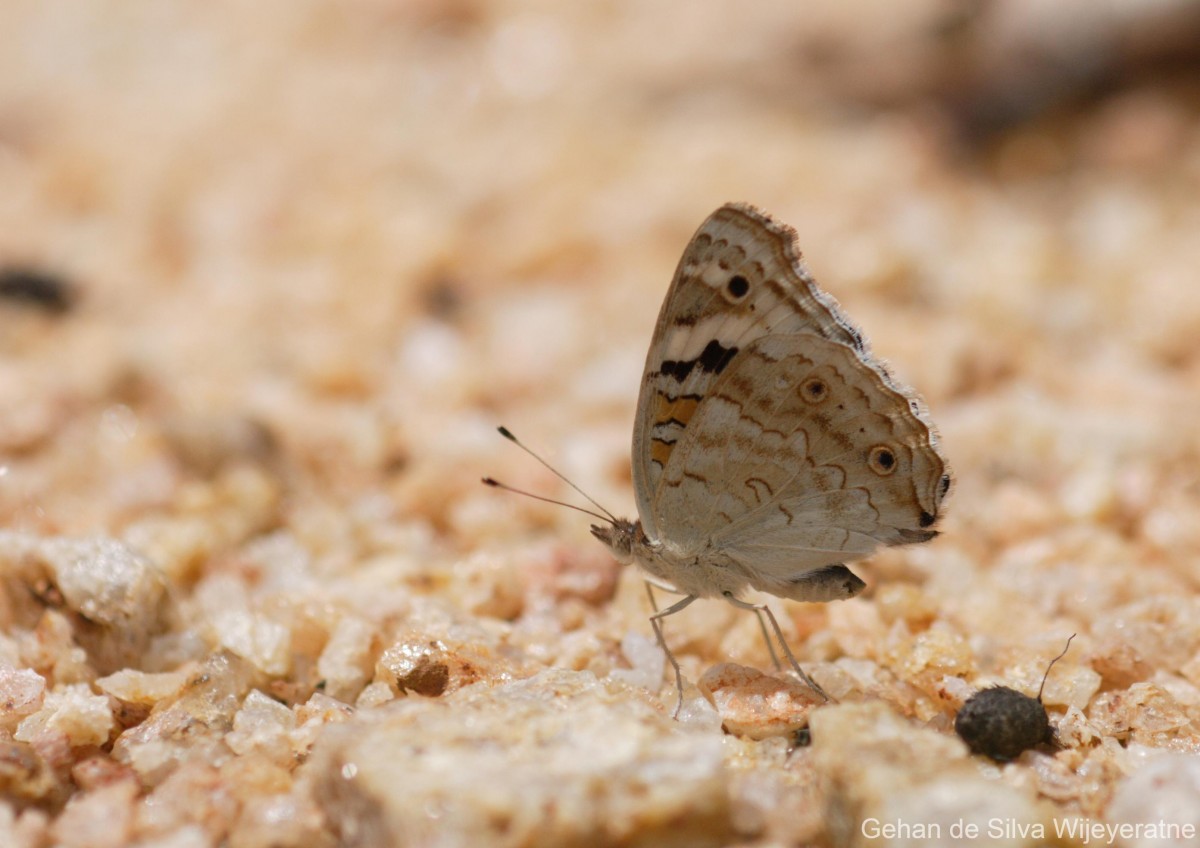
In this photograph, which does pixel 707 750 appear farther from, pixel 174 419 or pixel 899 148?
pixel 899 148

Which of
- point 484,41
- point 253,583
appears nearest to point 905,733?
point 253,583

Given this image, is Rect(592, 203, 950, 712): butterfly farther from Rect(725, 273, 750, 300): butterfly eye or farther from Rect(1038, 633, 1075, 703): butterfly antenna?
Rect(1038, 633, 1075, 703): butterfly antenna

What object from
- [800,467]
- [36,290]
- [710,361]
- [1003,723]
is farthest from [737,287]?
[36,290]

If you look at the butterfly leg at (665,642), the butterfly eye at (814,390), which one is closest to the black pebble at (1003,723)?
the butterfly leg at (665,642)

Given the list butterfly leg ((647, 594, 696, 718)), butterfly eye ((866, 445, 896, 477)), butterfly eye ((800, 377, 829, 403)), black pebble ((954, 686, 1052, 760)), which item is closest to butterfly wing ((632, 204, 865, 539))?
butterfly eye ((800, 377, 829, 403))

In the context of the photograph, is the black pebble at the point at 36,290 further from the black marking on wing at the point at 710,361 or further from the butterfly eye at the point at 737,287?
the butterfly eye at the point at 737,287

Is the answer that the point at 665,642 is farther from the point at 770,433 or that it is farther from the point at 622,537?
the point at 770,433
